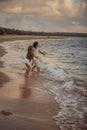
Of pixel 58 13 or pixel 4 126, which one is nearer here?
pixel 4 126

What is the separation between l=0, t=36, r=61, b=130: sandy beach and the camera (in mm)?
1846

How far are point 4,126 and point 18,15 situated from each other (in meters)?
1.91

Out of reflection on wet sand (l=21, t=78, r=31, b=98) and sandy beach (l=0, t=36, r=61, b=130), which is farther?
reflection on wet sand (l=21, t=78, r=31, b=98)

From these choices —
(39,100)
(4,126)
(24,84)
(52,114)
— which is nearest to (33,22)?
(24,84)

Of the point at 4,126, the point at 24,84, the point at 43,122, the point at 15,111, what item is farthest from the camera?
the point at 24,84

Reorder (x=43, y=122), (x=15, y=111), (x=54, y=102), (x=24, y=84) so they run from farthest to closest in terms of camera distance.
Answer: (x=24, y=84) < (x=54, y=102) < (x=15, y=111) < (x=43, y=122)

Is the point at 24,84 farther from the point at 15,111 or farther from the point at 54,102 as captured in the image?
the point at 15,111

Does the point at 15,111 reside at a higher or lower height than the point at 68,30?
lower

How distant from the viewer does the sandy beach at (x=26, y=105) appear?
1.85m

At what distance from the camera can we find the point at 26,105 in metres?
2.27

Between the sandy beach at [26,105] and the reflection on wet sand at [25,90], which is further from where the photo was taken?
the reflection on wet sand at [25,90]

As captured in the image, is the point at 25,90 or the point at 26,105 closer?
the point at 26,105

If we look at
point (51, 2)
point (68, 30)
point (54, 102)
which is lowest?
point (54, 102)

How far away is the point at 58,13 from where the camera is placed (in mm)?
3293
